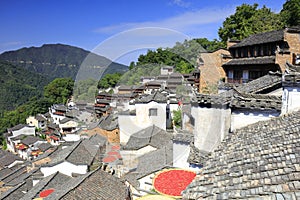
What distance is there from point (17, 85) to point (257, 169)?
336 feet

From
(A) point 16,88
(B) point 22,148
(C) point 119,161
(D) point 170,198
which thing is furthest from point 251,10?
(A) point 16,88

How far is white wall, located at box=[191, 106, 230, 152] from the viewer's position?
18.1ft

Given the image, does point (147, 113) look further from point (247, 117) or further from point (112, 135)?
point (112, 135)

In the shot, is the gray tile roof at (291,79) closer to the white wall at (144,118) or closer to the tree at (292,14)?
the white wall at (144,118)

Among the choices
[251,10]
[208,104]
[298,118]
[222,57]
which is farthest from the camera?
[251,10]

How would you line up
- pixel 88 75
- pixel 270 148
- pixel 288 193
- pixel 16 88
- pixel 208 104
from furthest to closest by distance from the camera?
pixel 16 88
pixel 88 75
pixel 208 104
pixel 270 148
pixel 288 193

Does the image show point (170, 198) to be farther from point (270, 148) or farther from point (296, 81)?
point (296, 81)

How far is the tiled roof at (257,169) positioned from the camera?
2.27 meters

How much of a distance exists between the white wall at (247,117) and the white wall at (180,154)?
307 cm

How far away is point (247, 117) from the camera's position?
546 cm

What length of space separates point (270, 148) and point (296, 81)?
2475 millimetres

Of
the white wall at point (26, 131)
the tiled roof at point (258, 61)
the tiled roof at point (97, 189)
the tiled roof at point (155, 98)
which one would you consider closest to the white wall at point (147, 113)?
the tiled roof at point (155, 98)

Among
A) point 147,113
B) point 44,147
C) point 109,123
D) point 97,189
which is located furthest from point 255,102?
point 44,147

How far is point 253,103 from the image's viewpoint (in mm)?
5234
